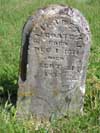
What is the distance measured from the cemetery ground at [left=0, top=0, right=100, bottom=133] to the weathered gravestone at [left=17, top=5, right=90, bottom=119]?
0.17m

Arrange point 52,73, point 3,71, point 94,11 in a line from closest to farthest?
point 52,73, point 3,71, point 94,11

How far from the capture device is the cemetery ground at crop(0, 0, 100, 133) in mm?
4555

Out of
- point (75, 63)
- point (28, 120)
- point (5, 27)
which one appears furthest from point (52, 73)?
point (5, 27)

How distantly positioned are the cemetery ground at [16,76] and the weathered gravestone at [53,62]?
0.17 metres

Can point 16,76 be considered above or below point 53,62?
below

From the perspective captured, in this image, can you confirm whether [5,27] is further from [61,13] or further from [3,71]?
[61,13]

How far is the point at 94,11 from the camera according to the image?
9727mm

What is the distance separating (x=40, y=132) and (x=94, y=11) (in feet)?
18.6

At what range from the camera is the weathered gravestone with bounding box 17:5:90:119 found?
4.52 meters

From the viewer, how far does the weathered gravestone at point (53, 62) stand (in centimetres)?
452

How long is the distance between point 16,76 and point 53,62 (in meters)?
1.41

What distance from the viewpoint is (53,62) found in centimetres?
475

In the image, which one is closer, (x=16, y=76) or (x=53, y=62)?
(x=53, y=62)

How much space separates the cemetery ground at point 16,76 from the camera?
455 cm
